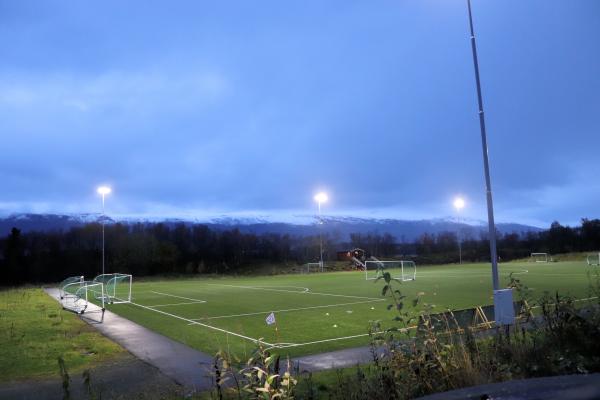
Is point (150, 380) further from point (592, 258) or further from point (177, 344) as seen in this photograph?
point (592, 258)

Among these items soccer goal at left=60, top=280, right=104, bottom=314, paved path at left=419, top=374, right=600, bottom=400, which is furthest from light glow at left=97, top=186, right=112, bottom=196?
paved path at left=419, top=374, right=600, bottom=400

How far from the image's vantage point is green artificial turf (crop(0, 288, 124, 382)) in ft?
29.9

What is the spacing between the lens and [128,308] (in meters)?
20.1

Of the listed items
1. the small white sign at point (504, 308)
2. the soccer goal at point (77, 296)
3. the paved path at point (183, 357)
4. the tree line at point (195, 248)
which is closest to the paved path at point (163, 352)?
the paved path at point (183, 357)

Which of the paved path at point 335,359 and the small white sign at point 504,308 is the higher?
the small white sign at point 504,308

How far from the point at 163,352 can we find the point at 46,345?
314cm

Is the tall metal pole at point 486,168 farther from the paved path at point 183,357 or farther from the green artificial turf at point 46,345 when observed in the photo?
the green artificial turf at point 46,345

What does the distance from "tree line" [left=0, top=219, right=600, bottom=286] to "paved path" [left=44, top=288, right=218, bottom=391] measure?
49.3 metres

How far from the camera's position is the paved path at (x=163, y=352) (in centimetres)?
775

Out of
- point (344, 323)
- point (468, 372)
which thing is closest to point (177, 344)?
point (344, 323)

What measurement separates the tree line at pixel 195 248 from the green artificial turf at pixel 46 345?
4751cm

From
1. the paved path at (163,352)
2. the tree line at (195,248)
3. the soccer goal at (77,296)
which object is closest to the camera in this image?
the paved path at (163,352)

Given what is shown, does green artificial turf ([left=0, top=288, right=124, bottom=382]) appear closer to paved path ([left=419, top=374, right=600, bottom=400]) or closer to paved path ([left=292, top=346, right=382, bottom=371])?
paved path ([left=292, top=346, right=382, bottom=371])

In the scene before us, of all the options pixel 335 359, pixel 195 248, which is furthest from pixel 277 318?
pixel 195 248
